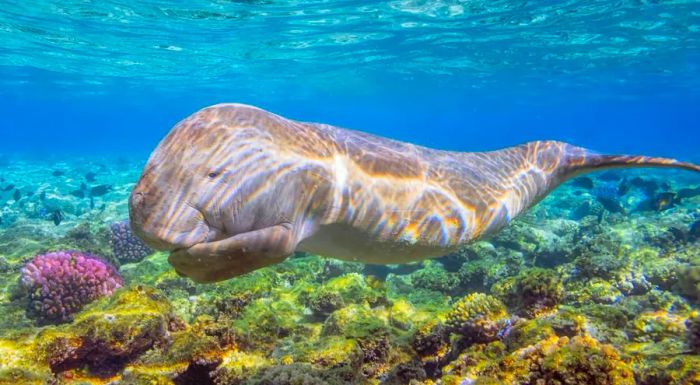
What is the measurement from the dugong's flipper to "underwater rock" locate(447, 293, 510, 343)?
238 cm

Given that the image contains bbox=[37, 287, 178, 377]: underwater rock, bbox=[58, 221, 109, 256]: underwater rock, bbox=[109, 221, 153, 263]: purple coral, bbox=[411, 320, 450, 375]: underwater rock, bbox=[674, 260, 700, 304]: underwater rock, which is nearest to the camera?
bbox=[37, 287, 178, 377]: underwater rock

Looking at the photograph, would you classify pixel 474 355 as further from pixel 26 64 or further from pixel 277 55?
pixel 26 64

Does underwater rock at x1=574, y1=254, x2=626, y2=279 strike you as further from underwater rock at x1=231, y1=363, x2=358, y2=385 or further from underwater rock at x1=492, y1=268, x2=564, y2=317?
underwater rock at x1=231, y1=363, x2=358, y2=385

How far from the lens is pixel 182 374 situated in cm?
385

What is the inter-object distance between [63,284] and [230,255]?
5589 mm

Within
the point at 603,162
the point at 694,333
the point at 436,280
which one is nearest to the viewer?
the point at 694,333

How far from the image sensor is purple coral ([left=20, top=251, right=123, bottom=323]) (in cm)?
648

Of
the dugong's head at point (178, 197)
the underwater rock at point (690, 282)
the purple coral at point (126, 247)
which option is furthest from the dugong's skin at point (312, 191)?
the purple coral at point (126, 247)

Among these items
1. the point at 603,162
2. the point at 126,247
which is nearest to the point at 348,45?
the point at 126,247

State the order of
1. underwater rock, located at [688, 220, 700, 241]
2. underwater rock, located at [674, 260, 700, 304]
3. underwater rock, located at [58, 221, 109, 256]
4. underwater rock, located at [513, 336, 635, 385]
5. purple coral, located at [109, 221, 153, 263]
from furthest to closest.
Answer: underwater rock, located at [688, 220, 700, 241], purple coral, located at [109, 221, 153, 263], underwater rock, located at [58, 221, 109, 256], underwater rock, located at [674, 260, 700, 304], underwater rock, located at [513, 336, 635, 385]

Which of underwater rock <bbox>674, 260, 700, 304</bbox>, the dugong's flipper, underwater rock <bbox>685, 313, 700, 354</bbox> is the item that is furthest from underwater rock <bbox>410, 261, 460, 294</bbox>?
the dugong's flipper

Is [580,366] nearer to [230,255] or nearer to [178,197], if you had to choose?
[230,255]

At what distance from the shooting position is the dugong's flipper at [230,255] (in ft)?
8.31

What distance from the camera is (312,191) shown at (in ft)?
10.6
